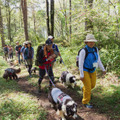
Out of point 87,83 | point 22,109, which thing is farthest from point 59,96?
point 22,109

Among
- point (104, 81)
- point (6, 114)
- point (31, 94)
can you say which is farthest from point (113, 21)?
point (6, 114)

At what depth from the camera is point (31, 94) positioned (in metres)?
4.58

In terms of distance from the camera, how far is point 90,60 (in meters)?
3.17

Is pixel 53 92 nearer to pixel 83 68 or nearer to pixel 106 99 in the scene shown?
pixel 83 68

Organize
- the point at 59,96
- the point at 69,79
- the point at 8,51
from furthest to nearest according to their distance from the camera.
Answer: the point at 8,51
the point at 69,79
the point at 59,96

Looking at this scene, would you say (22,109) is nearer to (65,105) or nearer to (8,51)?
(65,105)

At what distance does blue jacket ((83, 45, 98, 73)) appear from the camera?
3.16m

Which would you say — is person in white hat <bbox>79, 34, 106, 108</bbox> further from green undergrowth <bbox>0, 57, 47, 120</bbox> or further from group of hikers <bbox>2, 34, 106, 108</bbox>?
green undergrowth <bbox>0, 57, 47, 120</bbox>

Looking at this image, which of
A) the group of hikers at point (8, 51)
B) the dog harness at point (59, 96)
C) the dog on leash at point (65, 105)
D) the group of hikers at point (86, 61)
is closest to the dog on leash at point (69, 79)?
the group of hikers at point (86, 61)

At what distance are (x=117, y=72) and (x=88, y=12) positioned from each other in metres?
3.50

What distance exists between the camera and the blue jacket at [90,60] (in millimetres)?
3156

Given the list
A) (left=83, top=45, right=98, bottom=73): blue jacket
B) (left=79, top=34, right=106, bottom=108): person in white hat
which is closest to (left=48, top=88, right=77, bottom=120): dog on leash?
(left=79, top=34, right=106, bottom=108): person in white hat

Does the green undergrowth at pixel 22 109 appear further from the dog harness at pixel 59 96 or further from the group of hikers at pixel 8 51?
the group of hikers at pixel 8 51

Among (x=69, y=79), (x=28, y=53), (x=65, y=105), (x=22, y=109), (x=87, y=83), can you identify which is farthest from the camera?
(x=28, y=53)
